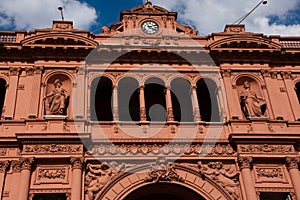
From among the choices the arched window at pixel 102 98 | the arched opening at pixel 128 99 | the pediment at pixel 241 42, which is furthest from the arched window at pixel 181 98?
the arched window at pixel 102 98

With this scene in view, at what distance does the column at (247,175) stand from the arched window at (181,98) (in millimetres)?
4687

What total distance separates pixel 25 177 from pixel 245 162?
999 centimetres

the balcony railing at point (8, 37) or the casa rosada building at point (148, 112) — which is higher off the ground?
the balcony railing at point (8, 37)

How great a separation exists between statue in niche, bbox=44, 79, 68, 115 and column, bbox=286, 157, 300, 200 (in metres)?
11.3

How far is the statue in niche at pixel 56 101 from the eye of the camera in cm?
2127

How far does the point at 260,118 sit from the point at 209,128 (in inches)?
104

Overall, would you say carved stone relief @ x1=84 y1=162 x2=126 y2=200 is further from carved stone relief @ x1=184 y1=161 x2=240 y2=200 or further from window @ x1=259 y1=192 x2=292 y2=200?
window @ x1=259 y1=192 x2=292 y2=200

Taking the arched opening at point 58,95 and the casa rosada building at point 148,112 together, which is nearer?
the casa rosada building at point 148,112

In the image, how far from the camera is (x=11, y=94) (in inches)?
869

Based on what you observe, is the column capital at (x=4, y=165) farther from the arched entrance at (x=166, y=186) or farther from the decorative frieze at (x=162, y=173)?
the decorative frieze at (x=162, y=173)

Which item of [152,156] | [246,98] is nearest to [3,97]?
[152,156]

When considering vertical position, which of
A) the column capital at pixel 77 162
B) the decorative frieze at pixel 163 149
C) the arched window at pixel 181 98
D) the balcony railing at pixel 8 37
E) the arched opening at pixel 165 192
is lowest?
the arched opening at pixel 165 192

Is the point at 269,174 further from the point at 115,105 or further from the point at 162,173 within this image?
the point at 115,105

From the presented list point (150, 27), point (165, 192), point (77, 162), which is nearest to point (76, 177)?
point (77, 162)
